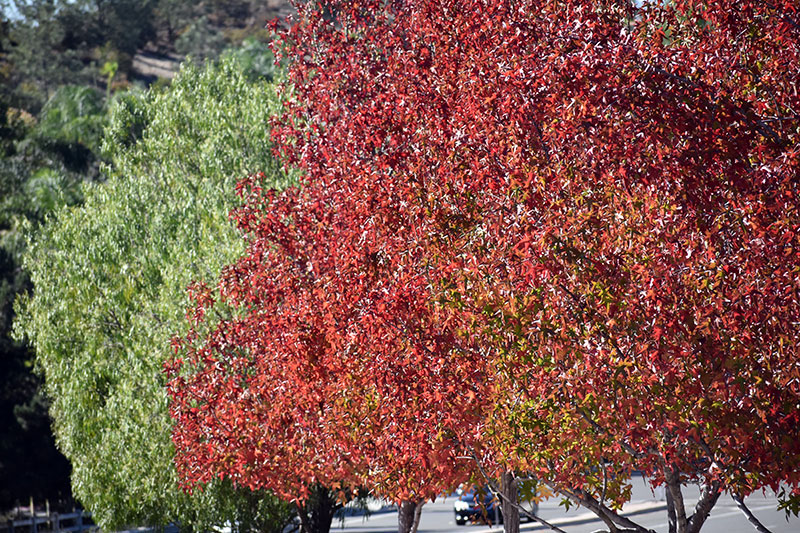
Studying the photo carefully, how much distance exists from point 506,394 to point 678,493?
1.76m

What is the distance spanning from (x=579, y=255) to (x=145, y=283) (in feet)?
44.9

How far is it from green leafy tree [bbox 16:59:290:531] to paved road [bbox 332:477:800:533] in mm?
10366

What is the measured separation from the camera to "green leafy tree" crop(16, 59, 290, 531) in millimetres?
17125

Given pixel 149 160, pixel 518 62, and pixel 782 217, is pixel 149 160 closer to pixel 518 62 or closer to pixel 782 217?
pixel 518 62

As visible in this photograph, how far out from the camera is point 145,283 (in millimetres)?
19188

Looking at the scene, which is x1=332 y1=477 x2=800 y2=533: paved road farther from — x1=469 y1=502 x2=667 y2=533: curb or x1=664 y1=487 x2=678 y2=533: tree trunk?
x1=664 y1=487 x2=678 y2=533: tree trunk

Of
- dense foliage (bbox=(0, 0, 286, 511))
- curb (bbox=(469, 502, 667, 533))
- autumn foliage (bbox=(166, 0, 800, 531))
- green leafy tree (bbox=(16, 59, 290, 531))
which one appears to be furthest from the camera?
dense foliage (bbox=(0, 0, 286, 511))

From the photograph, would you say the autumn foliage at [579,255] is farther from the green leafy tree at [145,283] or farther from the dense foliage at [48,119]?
the dense foliage at [48,119]

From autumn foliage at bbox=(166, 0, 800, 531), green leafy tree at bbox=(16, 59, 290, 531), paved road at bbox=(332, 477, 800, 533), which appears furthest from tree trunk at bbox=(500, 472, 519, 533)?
paved road at bbox=(332, 477, 800, 533)

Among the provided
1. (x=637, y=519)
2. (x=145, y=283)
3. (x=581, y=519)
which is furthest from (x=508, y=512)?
(x=581, y=519)

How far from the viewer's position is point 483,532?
30547 mm

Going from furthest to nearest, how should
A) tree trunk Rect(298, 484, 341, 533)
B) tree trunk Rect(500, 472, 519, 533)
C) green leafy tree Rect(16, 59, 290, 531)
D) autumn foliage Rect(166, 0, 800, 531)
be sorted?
tree trunk Rect(298, 484, 341, 533)
green leafy tree Rect(16, 59, 290, 531)
tree trunk Rect(500, 472, 519, 533)
autumn foliage Rect(166, 0, 800, 531)

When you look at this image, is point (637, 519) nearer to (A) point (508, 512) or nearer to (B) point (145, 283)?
(B) point (145, 283)

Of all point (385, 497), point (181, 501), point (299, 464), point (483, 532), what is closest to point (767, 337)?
point (385, 497)
